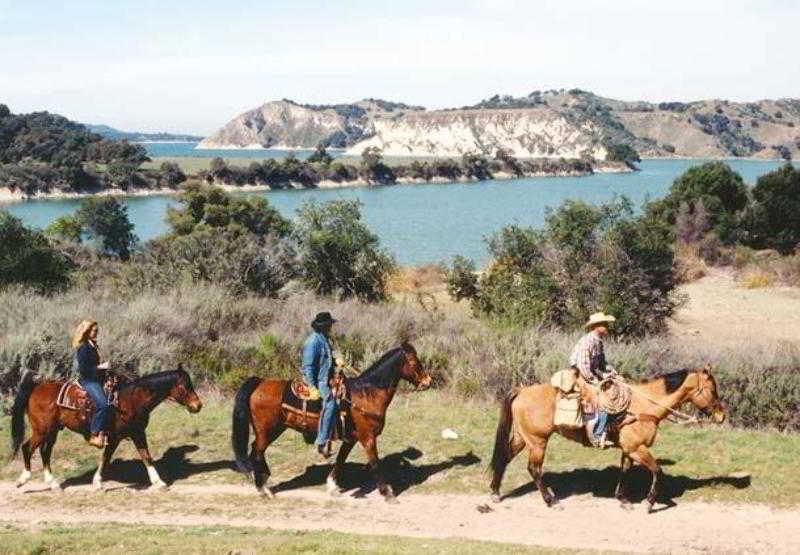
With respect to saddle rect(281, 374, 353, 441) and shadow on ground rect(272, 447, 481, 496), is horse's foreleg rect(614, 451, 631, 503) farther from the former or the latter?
saddle rect(281, 374, 353, 441)

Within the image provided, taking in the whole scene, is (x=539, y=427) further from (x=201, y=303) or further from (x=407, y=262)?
(x=407, y=262)

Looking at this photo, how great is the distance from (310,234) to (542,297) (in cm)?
904

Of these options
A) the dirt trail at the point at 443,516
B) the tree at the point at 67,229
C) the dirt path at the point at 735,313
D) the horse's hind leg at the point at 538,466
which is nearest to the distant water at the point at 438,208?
the dirt path at the point at 735,313

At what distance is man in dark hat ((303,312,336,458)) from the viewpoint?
33.7 ft

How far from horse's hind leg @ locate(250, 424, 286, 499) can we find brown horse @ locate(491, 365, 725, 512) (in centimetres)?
292

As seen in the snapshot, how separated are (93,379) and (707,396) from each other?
780cm

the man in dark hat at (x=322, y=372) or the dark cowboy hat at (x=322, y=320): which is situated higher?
the dark cowboy hat at (x=322, y=320)

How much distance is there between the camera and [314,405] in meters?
10.4

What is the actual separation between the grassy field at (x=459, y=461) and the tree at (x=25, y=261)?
1210 centimetres

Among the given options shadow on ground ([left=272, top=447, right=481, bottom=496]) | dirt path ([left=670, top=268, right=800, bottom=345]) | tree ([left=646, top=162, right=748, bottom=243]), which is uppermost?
tree ([left=646, top=162, right=748, bottom=243])

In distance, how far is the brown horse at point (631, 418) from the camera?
31.5 feet

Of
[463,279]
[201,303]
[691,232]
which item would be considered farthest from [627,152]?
[201,303]

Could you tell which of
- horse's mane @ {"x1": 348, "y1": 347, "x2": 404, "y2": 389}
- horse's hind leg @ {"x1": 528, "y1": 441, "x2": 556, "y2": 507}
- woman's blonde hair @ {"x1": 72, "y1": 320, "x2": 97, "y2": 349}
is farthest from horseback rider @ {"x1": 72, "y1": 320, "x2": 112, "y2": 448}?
horse's hind leg @ {"x1": 528, "y1": 441, "x2": 556, "y2": 507}

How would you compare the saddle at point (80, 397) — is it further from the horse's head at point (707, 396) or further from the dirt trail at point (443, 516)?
the horse's head at point (707, 396)
